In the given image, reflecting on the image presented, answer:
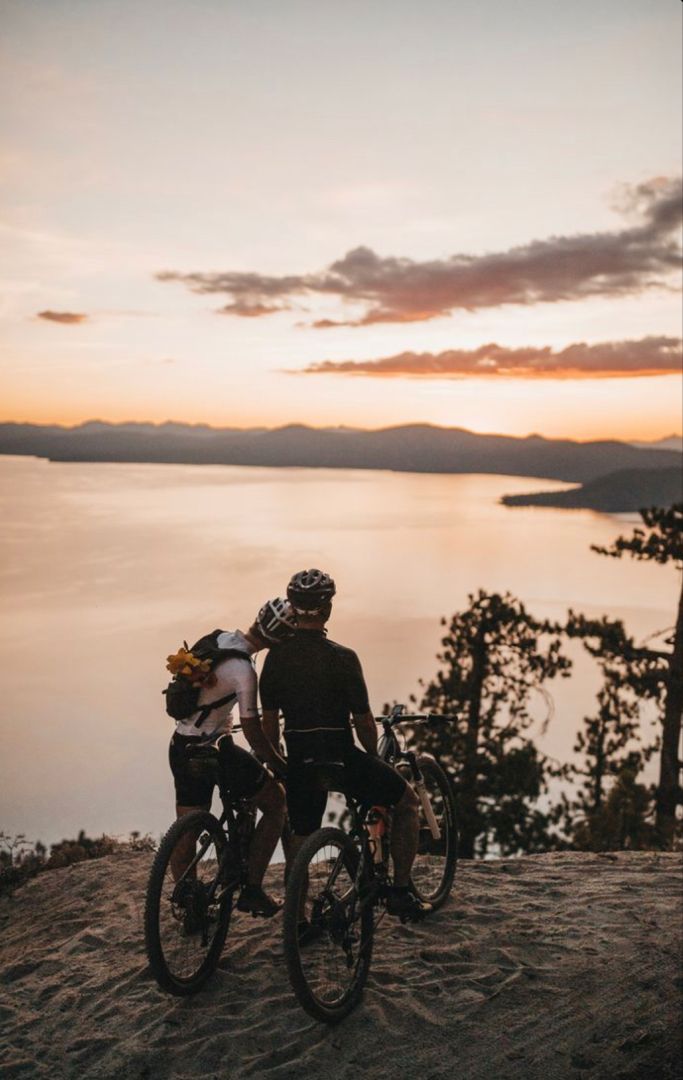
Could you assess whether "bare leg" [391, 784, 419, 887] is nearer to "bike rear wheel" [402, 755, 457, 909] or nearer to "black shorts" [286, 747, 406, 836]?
"black shorts" [286, 747, 406, 836]

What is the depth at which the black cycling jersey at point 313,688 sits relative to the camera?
16.4ft

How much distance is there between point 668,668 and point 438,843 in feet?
47.0

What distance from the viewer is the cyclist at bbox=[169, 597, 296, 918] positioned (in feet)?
16.8

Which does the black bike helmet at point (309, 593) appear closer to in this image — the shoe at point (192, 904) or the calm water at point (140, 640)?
the shoe at point (192, 904)

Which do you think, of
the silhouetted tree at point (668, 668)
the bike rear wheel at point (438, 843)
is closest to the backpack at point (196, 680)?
the bike rear wheel at point (438, 843)

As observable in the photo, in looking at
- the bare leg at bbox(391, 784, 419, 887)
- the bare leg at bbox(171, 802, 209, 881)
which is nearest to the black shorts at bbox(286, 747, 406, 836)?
the bare leg at bbox(391, 784, 419, 887)

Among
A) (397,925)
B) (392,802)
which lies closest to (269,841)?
(392,802)

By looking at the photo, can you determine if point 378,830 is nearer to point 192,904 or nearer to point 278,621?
point 192,904

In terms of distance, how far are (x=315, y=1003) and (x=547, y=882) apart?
11.9 feet

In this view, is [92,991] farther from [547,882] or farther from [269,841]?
[547,882]

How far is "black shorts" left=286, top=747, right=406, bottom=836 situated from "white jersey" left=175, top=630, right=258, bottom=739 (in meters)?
0.51

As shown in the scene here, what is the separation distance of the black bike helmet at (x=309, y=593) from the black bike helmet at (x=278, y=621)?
0.08m

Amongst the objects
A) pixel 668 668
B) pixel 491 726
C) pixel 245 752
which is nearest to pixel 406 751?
pixel 245 752

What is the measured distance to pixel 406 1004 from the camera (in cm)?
529
